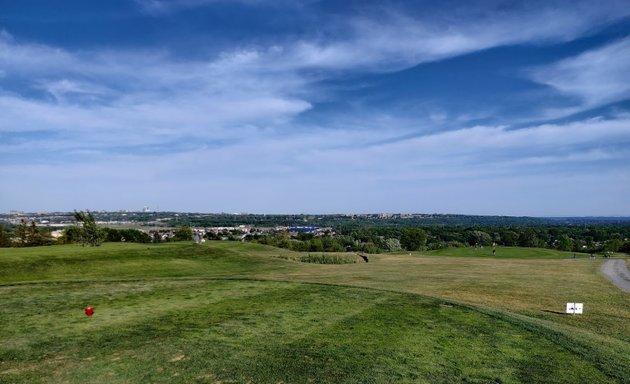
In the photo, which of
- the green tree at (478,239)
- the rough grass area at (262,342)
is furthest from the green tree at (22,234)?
the green tree at (478,239)

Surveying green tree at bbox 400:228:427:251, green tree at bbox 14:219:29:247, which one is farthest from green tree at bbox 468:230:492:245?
green tree at bbox 14:219:29:247

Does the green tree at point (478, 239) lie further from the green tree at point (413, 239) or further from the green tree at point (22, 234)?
the green tree at point (22, 234)

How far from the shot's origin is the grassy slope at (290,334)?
10766 millimetres

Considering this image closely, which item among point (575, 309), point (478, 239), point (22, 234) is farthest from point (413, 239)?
point (575, 309)

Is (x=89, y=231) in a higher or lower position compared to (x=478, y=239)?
higher

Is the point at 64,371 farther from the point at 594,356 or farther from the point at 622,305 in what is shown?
the point at 622,305

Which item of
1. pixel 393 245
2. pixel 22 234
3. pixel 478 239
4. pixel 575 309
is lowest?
A: pixel 393 245

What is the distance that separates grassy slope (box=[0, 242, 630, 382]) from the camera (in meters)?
10.8

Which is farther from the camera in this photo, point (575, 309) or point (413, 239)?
point (413, 239)

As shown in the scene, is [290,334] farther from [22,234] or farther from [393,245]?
[393,245]

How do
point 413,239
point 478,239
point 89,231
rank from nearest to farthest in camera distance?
point 89,231 < point 413,239 < point 478,239

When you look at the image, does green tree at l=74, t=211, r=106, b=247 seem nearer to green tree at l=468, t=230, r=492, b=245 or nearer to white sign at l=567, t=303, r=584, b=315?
white sign at l=567, t=303, r=584, b=315

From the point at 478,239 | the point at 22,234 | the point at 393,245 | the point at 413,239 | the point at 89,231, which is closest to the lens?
the point at 89,231

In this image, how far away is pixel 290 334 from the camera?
1401cm
